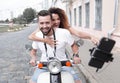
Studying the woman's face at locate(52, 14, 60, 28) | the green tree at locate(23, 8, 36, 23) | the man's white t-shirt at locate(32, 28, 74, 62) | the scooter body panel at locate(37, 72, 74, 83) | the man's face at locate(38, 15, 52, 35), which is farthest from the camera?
the green tree at locate(23, 8, 36, 23)

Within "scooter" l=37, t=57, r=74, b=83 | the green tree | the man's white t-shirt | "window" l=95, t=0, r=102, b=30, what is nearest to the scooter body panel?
"scooter" l=37, t=57, r=74, b=83

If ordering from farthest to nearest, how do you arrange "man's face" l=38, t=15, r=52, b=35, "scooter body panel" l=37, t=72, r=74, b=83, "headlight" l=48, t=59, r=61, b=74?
"man's face" l=38, t=15, r=52, b=35
"scooter body panel" l=37, t=72, r=74, b=83
"headlight" l=48, t=59, r=61, b=74

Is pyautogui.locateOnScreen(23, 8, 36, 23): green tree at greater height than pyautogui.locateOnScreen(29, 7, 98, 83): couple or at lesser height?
greater

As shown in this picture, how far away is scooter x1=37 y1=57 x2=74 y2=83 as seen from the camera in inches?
118

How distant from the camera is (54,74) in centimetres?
308

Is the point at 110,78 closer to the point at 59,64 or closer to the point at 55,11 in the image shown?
the point at 55,11

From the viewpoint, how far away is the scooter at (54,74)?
3.00 meters

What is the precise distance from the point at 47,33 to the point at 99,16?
12.6m

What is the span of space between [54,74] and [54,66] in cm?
12

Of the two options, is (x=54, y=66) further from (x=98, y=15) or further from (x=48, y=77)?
(x=98, y=15)

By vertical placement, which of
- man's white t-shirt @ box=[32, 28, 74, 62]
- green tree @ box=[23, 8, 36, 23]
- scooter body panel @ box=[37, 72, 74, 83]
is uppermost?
green tree @ box=[23, 8, 36, 23]

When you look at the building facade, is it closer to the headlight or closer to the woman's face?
the woman's face

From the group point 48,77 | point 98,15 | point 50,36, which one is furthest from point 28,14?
point 48,77

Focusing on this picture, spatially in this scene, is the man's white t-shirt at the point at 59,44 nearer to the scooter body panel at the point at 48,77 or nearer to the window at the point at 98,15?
the scooter body panel at the point at 48,77
